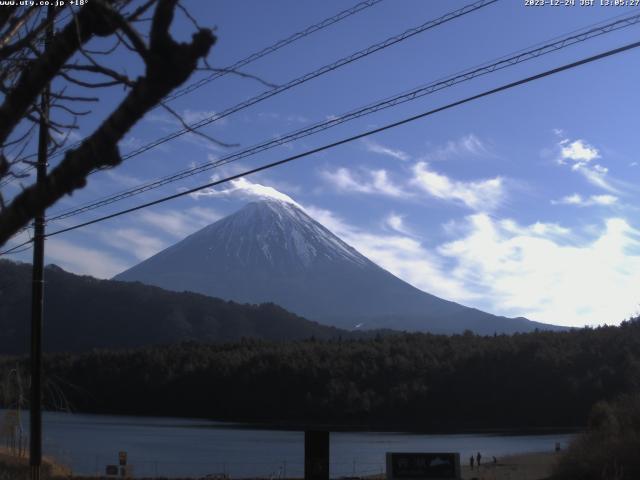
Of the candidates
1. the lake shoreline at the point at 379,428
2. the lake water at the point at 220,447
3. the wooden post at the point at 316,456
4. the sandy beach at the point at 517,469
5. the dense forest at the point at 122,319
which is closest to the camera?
the wooden post at the point at 316,456

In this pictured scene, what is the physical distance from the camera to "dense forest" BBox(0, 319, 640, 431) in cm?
8719

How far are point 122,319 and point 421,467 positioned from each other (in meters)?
135

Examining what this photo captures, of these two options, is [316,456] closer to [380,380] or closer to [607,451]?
[607,451]

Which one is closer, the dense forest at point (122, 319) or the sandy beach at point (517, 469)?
the sandy beach at point (517, 469)

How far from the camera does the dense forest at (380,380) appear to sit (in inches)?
3433

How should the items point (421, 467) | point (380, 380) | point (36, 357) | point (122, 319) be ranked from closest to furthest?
1. point (36, 357)
2. point (421, 467)
3. point (380, 380)
4. point (122, 319)

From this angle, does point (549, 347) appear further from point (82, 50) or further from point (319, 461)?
point (82, 50)

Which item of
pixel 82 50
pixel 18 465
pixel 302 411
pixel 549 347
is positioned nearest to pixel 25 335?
pixel 302 411

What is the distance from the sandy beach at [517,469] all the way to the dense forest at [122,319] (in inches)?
3564

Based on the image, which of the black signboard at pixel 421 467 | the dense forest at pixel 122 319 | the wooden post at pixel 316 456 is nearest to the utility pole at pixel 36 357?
the wooden post at pixel 316 456

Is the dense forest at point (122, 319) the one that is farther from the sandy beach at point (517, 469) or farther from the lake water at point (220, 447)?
the sandy beach at point (517, 469)

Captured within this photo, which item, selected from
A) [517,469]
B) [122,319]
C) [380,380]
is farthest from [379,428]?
[122,319]

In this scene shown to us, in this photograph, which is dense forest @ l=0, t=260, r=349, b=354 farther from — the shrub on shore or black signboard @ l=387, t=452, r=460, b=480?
black signboard @ l=387, t=452, r=460, b=480

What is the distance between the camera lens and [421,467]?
18.1 metres
